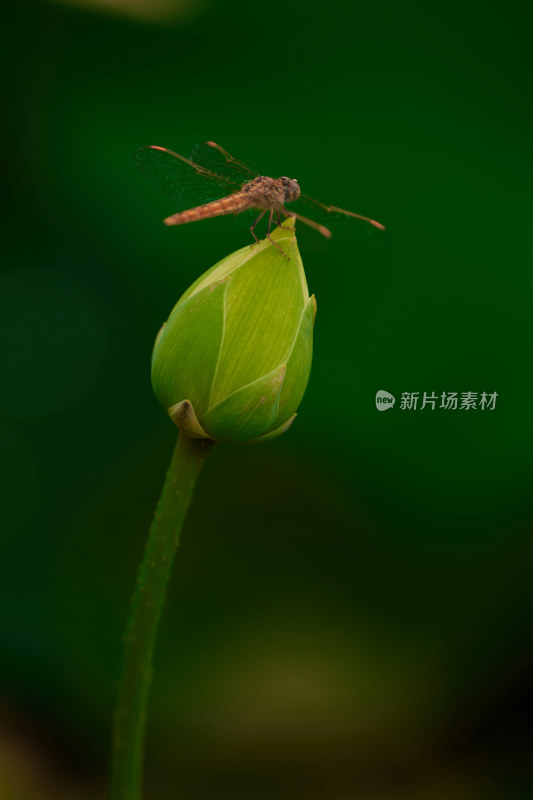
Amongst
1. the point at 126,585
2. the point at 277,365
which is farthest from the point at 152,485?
the point at 277,365

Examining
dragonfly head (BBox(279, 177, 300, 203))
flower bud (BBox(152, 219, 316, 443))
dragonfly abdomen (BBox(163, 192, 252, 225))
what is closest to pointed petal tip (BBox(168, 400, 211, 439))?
flower bud (BBox(152, 219, 316, 443))

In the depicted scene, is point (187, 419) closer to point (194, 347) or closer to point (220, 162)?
point (194, 347)

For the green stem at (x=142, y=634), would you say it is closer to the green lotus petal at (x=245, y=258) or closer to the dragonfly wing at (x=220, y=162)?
the green lotus petal at (x=245, y=258)

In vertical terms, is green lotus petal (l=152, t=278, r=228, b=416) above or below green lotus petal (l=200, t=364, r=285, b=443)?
above

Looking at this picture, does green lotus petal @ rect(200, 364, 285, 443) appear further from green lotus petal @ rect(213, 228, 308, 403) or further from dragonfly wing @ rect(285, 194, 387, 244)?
dragonfly wing @ rect(285, 194, 387, 244)

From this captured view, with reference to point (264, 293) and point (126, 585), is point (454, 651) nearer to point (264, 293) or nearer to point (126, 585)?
point (126, 585)

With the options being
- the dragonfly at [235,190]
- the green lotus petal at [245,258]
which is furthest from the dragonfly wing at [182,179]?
the green lotus petal at [245,258]

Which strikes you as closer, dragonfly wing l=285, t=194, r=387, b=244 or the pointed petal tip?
the pointed petal tip

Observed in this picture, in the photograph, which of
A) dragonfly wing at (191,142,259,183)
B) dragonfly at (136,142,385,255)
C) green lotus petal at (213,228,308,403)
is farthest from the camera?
dragonfly wing at (191,142,259,183)
